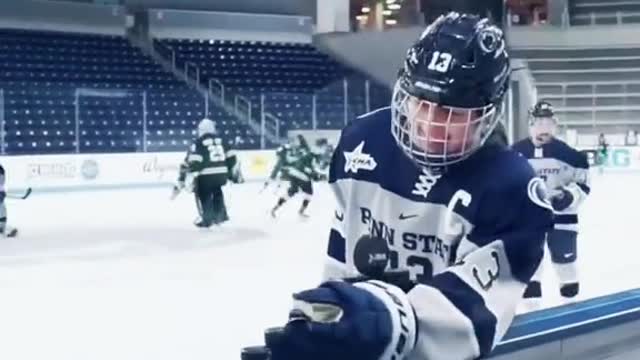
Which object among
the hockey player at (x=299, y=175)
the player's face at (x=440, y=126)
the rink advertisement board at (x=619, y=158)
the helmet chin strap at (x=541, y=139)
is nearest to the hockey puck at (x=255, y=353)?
the player's face at (x=440, y=126)

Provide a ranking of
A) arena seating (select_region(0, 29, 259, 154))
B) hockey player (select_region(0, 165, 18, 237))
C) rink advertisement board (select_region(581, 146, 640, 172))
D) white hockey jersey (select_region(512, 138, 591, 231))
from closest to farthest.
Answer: white hockey jersey (select_region(512, 138, 591, 231)), hockey player (select_region(0, 165, 18, 237)), arena seating (select_region(0, 29, 259, 154)), rink advertisement board (select_region(581, 146, 640, 172))

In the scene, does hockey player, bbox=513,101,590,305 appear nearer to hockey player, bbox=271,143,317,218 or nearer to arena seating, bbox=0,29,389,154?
hockey player, bbox=271,143,317,218

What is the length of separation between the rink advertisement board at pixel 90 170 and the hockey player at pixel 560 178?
29.2 feet

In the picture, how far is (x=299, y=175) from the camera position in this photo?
10664 mm

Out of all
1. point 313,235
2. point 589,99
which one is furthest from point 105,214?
point 589,99

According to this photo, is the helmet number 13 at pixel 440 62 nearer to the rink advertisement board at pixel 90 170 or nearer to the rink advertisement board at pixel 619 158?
the rink advertisement board at pixel 90 170

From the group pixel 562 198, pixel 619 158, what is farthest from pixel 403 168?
pixel 619 158

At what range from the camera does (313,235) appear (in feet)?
28.0

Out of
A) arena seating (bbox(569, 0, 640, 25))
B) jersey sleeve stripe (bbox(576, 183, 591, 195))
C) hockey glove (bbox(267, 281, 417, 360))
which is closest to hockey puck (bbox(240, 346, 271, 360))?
hockey glove (bbox(267, 281, 417, 360))

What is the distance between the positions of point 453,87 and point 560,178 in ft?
14.2

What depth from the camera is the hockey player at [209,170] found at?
947 cm

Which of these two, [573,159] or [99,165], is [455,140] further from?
[99,165]

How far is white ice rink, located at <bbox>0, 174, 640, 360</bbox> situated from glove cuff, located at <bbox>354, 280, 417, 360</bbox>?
1835mm

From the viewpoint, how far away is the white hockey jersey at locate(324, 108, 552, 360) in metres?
0.89
